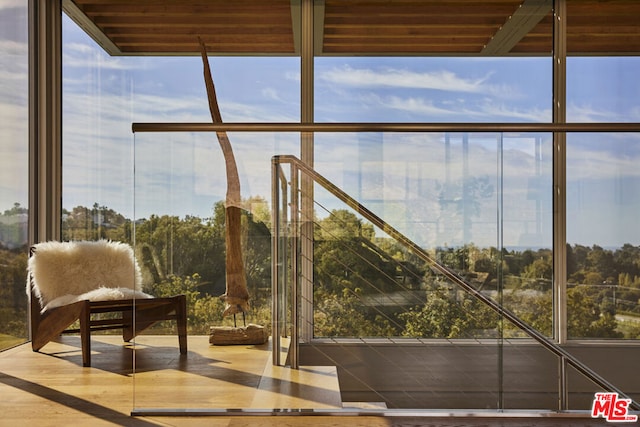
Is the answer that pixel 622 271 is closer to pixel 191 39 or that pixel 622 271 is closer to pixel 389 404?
pixel 389 404

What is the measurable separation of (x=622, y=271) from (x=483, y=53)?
2471 mm

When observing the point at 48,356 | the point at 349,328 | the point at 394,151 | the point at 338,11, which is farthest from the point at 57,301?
the point at 338,11

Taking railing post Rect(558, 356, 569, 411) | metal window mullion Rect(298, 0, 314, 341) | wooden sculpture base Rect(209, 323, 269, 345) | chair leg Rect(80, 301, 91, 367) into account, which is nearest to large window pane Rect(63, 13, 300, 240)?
chair leg Rect(80, 301, 91, 367)

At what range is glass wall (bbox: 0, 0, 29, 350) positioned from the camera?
4.20 meters

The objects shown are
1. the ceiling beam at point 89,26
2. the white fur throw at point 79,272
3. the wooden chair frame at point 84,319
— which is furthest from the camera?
the ceiling beam at point 89,26

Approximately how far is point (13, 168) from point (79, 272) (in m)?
0.91

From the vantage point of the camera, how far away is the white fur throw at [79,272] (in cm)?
384

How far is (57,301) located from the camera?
150 inches

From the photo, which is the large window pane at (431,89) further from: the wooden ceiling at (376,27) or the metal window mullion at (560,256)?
the metal window mullion at (560,256)

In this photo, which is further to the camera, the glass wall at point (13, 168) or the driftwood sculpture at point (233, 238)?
the glass wall at point (13, 168)

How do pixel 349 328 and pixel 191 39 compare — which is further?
pixel 191 39

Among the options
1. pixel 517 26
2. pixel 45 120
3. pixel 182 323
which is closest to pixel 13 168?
pixel 45 120

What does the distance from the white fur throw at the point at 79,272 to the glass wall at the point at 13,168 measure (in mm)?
401

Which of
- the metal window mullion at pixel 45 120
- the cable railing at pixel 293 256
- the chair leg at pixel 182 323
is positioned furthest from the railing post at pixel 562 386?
the metal window mullion at pixel 45 120
